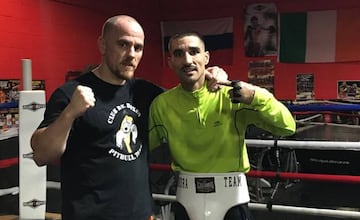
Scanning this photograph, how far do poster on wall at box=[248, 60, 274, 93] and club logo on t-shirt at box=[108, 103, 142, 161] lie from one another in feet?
16.4

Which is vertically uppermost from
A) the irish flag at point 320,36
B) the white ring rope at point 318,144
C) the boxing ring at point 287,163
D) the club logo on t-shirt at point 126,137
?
the irish flag at point 320,36

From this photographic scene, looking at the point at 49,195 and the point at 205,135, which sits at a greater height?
the point at 205,135

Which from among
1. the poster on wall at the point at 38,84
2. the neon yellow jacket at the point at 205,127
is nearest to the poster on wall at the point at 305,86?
the poster on wall at the point at 38,84

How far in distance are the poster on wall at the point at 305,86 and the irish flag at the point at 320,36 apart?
0.20 metres

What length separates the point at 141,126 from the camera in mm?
1697

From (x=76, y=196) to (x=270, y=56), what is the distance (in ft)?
17.1

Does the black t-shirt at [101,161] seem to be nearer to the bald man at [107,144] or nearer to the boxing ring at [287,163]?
the bald man at [107,144]

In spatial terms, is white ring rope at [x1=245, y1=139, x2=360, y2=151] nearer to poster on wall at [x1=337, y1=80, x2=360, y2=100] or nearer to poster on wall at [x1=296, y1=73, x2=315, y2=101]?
poster on wall at [x1=337, y1=80, x2=360, y2=100]

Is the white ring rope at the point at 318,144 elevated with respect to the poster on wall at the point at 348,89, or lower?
lower

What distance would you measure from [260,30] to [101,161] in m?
5.23

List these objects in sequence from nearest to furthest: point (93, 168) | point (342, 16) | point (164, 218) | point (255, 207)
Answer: point (93, 168) → point (255, 207) → point (164, 218) → point (342, 16)

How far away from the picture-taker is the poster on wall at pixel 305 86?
20.6ft

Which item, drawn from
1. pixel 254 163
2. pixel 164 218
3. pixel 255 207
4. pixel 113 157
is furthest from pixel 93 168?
pixel 254 163

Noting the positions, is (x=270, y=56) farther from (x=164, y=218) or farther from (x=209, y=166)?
(x=209, y=166)
